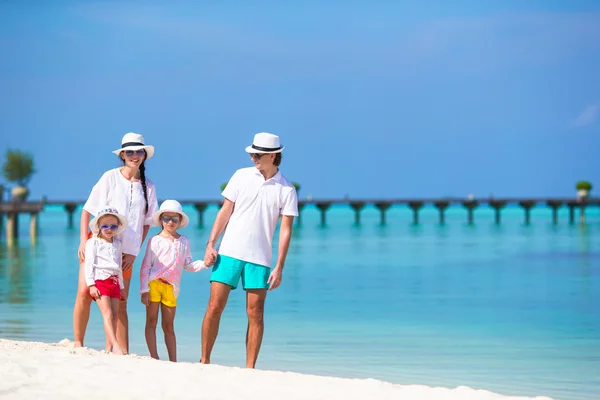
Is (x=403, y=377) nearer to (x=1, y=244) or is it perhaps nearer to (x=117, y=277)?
(x=117, y=277)

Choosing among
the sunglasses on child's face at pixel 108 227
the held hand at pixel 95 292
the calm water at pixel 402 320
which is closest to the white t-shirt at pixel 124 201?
the sunglasses on child's face at pixel 108 227

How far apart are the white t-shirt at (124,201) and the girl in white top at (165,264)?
0.16 m

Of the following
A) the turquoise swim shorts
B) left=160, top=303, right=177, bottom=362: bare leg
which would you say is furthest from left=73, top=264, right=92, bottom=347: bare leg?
the turquoise swim shorts

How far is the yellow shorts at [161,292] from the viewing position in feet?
23.6

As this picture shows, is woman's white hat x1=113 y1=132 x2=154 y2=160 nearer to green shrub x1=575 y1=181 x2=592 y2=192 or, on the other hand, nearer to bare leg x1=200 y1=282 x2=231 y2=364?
bare leg x1=200 y1=282 x2=231 y2=364

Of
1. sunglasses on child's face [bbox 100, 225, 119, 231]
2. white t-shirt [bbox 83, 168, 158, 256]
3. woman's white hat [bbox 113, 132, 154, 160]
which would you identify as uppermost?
woman's white hat [bbox 113, 132, 154, 160]

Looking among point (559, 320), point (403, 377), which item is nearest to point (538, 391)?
point (403, 377)

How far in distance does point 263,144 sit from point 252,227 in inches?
21.0

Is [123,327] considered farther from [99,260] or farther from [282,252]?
[282,252]

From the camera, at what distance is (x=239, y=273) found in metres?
6.70

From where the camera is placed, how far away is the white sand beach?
19.2ft

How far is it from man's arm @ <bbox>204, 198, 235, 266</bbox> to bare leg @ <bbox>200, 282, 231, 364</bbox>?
0.17 meters

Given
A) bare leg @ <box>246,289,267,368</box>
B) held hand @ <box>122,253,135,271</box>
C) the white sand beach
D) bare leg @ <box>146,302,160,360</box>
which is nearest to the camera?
the white sand beach

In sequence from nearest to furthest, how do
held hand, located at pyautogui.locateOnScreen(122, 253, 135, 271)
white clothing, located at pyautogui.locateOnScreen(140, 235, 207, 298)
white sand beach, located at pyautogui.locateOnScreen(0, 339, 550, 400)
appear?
white sand beach, located at pyautogui.locateOnScreen(0, 339, 550, 400) < held hand, located at pyautogui.locateOnScreen(122, 253, 135, 271) < white clothing, located at pyautogui.locateOnScreen(140, 235, 207, 298)
